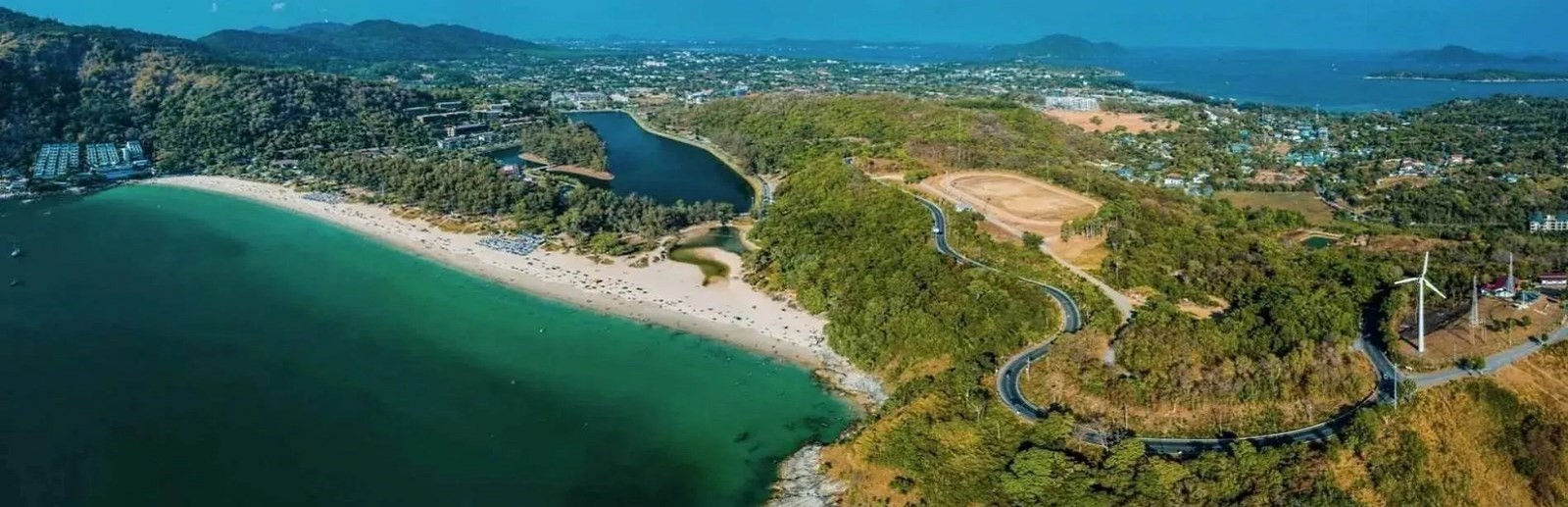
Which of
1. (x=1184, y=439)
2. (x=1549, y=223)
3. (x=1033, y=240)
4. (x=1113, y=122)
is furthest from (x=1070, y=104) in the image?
(x=1184, y=439)

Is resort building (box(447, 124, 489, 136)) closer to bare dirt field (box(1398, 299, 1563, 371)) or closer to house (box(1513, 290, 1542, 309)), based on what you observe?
bare dirt field (box(1398, 299, 1563, 371))

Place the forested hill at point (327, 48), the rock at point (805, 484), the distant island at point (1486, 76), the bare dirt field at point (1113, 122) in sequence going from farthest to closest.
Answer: the forested hill at point (327, 48), the distant island at point (1486, 76), the bare dirt field at point (1113, 122), the rock at point (805, 484)

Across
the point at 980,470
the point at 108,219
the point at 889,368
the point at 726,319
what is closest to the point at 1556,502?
the point at 980,470

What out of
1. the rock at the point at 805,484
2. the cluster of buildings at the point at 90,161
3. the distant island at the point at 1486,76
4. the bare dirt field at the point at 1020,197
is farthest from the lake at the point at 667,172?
the distant island at the point at 1486,76

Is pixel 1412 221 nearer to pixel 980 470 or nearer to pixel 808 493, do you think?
pixel 980 470

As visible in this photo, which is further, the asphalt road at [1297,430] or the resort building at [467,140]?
the resort building at [467,140]

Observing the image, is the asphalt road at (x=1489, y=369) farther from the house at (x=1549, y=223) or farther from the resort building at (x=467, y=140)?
the resort building at (x=467, y=140)

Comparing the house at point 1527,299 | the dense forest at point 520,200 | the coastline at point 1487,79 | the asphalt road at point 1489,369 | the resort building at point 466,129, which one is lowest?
the asphalt road at point 1489,369
